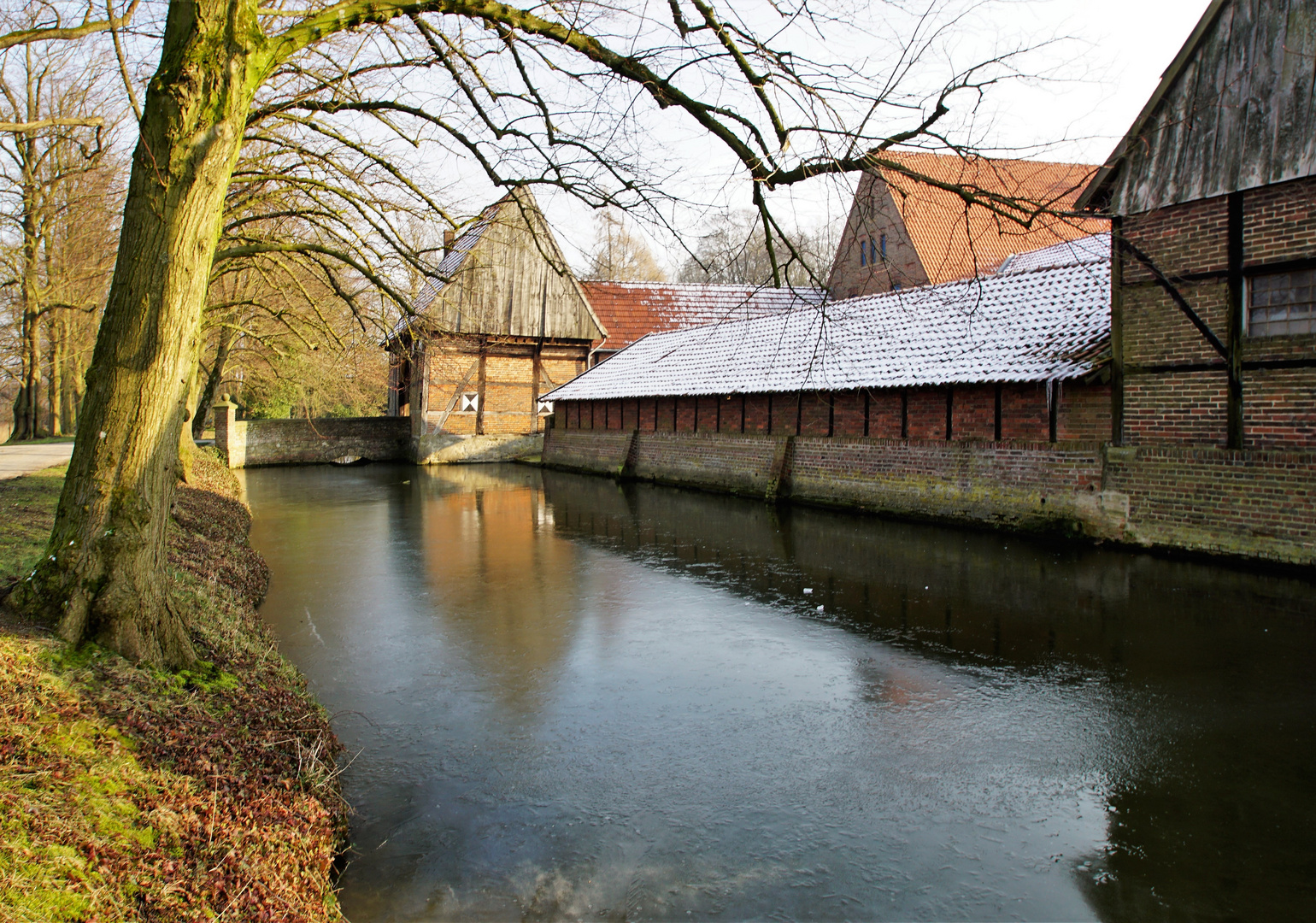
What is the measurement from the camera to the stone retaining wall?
948 cm

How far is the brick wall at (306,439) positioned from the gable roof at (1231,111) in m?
24.4

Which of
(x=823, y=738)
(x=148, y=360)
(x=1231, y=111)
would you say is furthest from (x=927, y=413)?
(x=148, y=360)

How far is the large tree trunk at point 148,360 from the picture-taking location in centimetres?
415

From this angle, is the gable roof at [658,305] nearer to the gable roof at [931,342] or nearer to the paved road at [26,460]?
the gable roof at [931,342]

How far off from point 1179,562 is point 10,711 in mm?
11043

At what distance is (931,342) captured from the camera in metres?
15.7

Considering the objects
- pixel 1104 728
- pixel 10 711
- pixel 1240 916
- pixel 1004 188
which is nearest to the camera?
pixel 10 711

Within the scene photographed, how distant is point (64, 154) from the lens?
2216 cm

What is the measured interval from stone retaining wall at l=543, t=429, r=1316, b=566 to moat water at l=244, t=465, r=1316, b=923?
0.62m

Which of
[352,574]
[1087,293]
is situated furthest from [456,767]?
[1087,293]

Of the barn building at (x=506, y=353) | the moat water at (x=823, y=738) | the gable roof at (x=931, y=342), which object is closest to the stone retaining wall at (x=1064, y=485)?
the moat water at (x=823, y=738)

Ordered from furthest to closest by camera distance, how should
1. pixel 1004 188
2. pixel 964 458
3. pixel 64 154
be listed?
pixel 64 154
pixel 964 458
pixel 1004 188

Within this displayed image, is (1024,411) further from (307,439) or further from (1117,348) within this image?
(307,439)

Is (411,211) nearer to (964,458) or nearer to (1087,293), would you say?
(964,458)
